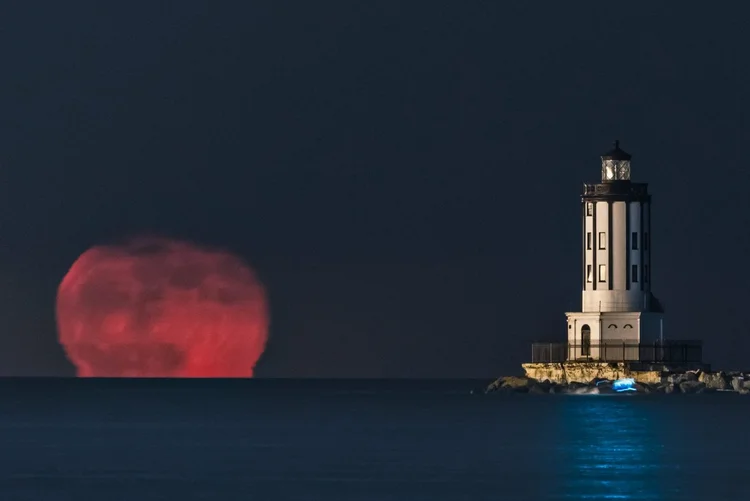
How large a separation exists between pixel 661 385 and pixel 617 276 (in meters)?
7.95

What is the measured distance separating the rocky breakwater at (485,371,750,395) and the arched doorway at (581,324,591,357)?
174cm

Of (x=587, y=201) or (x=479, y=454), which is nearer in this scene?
(x=479, y=454)

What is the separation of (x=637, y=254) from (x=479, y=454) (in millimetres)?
55414

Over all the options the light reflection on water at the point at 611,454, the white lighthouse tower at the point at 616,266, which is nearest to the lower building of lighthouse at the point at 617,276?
the white lighthouse tower at the point at 616,266

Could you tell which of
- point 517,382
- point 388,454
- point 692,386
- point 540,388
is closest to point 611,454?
point 388,454

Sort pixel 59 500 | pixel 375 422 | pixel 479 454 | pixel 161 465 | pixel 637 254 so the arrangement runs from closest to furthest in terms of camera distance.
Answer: pixel 59 500, pixel 161 465, pixel 479 454, pixel 375 422, pixel 637 254

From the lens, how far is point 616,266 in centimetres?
12381

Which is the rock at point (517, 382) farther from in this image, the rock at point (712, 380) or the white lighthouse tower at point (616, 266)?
the rock at point (712, 380)

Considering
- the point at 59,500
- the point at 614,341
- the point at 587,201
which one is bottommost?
the point at 59,500

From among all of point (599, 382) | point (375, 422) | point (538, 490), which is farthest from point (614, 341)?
point (538, 490)

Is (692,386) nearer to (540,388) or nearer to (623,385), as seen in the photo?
(623,385)

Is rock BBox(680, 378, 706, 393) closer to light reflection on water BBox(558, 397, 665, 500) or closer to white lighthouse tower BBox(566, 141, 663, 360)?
white lighthouse tower BBox(566, 141, 663, 360)

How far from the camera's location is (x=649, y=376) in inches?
5002

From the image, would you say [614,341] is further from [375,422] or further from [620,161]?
[375,422]
